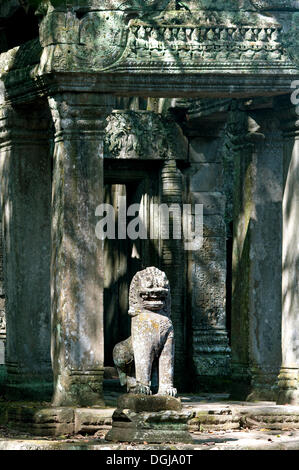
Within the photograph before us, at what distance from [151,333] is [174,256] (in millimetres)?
4488

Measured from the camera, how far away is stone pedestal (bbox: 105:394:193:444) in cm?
1523

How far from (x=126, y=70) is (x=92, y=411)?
11.6 feet

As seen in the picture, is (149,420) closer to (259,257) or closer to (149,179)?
(259,257)

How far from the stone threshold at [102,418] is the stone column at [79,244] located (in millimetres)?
358

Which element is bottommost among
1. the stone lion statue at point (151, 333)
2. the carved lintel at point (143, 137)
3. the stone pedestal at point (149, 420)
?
the stone pedestal at point (149, 420)

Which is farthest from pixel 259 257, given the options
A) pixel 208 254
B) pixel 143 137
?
pixel 143 137

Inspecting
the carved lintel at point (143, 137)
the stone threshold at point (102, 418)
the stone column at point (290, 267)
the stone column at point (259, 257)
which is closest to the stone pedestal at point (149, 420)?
the stone threshold at point (102, 418)

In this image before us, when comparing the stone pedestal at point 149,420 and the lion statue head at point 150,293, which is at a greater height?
the lion statue head at point 150,293

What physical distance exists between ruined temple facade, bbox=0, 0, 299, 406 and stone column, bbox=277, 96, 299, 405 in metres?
0.02

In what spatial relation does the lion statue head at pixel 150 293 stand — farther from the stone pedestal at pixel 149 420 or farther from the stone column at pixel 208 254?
the stone column at pixel 208 254

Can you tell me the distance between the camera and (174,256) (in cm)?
2048

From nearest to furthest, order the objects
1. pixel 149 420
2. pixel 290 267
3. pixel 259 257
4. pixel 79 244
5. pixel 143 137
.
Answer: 1. pixel 149 420
2. pixel 79 244
3. pixel 290 267
4. pixel 259 257
5. pixel 143 137

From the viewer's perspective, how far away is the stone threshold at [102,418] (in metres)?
16.3

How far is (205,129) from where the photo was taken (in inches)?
805
